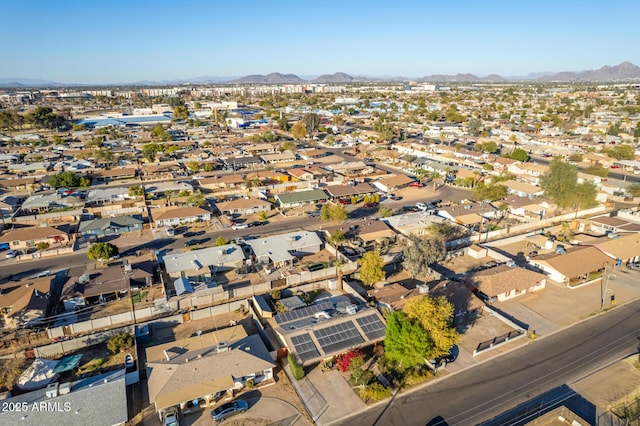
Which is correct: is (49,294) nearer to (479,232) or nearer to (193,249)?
(193,249)

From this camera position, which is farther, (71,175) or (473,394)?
(71,175)

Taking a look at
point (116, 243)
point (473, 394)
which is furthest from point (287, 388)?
point (116, 243)

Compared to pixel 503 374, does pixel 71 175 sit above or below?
above

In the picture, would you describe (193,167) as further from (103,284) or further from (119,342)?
(119,342)

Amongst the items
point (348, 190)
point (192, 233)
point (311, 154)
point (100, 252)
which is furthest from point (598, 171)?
point (100, 252)

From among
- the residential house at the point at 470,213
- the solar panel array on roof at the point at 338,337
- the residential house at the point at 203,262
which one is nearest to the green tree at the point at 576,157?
the residential house at the point at 470,213

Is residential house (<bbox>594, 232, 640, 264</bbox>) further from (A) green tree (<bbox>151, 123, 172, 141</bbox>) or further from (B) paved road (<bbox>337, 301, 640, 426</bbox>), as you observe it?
(A) green tree (<bbox>151, 123, 172, 141</bbox>)
